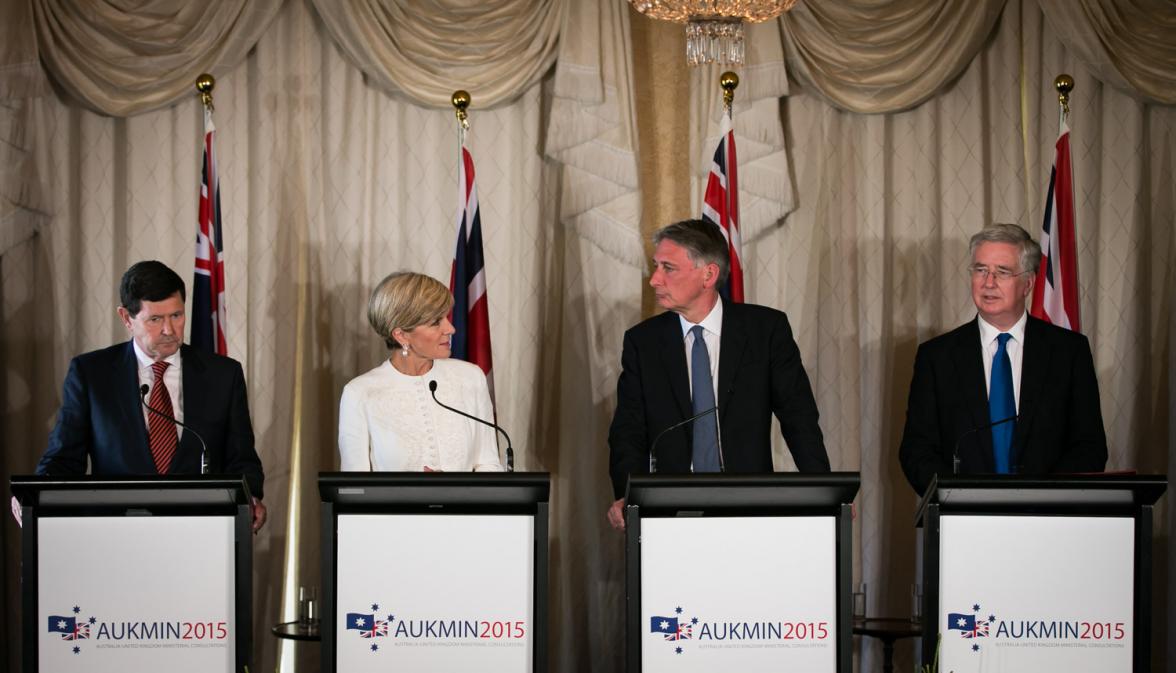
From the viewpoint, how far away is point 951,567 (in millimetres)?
3930

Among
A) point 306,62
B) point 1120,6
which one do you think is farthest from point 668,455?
point 1120,6

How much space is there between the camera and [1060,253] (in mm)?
5613

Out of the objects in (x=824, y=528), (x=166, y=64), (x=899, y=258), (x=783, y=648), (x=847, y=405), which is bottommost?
(x=783, y=648)

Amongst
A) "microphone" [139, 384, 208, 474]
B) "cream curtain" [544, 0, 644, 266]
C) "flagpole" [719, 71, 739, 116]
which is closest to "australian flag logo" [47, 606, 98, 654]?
"microphone" [139, 384, 208, 474]

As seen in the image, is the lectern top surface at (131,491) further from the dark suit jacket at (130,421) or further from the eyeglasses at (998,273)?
the eyeglasses at (998,273)

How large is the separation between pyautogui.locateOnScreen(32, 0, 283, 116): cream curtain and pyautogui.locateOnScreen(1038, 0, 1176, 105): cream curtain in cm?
328

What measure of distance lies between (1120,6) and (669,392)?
8.84 ft

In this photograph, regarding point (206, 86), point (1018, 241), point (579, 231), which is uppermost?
point (206, 86)

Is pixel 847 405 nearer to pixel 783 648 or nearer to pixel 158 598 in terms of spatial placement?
pixel 783 648

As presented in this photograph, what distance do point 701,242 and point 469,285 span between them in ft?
3.69

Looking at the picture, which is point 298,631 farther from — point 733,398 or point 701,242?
point 701,242

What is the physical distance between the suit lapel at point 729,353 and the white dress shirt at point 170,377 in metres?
1.80

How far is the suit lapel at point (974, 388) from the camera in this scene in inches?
191

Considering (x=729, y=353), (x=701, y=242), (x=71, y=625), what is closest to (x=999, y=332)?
(x=729, y=353)
